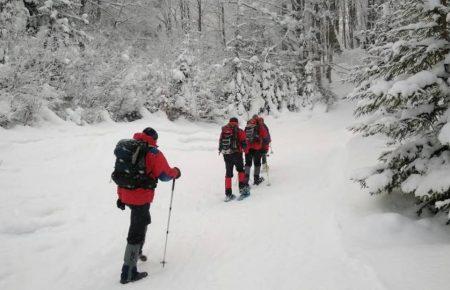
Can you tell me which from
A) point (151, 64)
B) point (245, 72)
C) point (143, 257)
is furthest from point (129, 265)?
point (245, 72)

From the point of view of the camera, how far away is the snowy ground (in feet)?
16.4

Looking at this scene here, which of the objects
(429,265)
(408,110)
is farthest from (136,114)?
(429,265)

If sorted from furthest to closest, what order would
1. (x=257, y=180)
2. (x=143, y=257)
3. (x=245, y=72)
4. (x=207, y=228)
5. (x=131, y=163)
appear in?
(x=245, y=72) < (x=257, y=180) < (x=207, y=228) < (x=143, y=257) < (x=131, y=163)

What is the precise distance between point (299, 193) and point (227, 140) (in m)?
2.22

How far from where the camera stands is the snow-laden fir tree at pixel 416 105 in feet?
18.4

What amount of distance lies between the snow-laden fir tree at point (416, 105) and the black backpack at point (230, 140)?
4.00 m

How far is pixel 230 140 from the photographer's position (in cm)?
999

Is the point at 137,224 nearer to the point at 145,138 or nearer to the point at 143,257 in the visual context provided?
the point at 143,257

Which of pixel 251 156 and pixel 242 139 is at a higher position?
pixel 242 139

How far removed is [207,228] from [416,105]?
445cm

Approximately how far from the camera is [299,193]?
955cm

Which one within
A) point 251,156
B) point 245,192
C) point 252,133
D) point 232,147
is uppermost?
point 252,133

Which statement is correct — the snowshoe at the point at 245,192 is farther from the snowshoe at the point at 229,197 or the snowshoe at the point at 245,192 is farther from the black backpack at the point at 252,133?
the black backpack at the point at 252,133

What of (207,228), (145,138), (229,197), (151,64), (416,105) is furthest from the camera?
(151,64)
